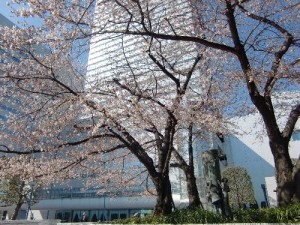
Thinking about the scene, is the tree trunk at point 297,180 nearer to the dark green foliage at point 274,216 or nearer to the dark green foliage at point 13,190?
the dark green foliage at point 274,216

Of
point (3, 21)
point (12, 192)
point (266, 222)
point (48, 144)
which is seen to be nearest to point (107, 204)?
point (12, 192)

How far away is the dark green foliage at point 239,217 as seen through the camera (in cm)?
637

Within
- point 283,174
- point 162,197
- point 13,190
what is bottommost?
point 162,197

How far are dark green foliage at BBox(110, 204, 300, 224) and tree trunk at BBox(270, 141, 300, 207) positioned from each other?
38 cm

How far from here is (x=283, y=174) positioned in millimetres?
7023

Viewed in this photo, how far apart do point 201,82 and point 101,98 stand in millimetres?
4546

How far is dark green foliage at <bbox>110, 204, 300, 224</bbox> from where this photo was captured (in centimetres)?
637

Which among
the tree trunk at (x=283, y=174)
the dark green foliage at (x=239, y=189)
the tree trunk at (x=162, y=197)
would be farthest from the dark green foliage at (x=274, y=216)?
the dark green foliage at (x=239, y=189)

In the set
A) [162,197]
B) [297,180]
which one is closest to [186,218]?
[162,197]

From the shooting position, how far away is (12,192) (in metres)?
26.8

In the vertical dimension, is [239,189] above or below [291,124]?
below

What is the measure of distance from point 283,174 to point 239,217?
1807 millimetres

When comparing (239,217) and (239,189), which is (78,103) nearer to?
(239,217)

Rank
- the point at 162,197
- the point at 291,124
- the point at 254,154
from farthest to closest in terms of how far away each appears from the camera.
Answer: the point at 254,154 < the point at 162,197 < the point at 291,124
